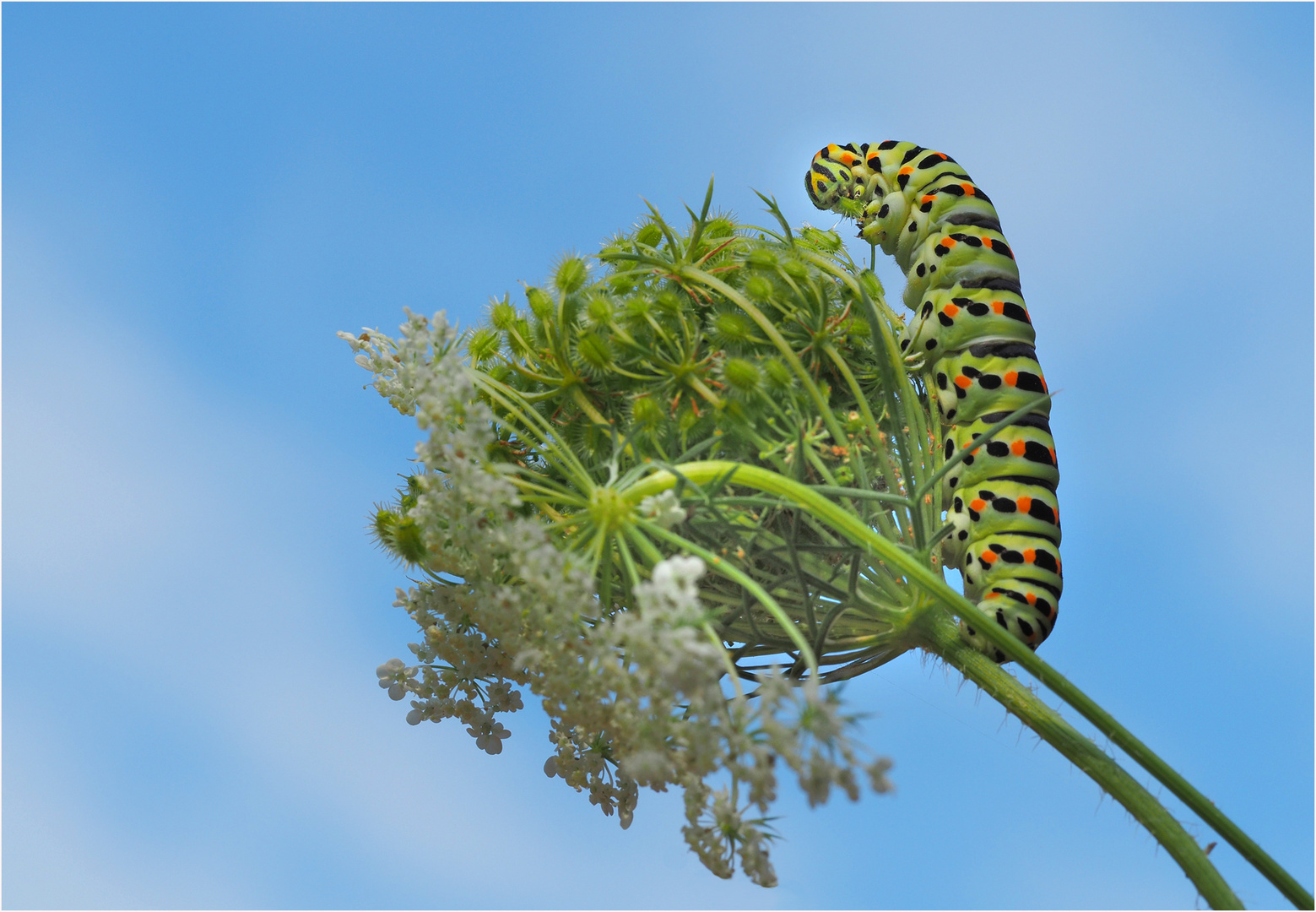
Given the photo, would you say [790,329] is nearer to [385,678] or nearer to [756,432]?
[756,432]

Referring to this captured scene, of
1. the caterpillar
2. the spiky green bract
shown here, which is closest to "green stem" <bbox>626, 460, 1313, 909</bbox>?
the spiky green bract

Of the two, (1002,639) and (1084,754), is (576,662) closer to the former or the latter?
(1002,639)

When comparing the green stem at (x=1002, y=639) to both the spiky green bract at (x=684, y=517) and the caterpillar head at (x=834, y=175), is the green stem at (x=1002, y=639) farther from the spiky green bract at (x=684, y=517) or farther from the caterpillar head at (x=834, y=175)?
the caterpillar head at (x=834, y=175)

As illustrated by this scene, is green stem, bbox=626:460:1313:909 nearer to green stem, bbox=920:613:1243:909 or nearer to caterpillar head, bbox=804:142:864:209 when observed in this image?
green stem, bbox=920:613:1243:909

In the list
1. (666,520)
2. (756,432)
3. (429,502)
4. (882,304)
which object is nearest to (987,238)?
(882,304)

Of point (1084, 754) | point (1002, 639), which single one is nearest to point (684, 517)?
point (1002, 639)

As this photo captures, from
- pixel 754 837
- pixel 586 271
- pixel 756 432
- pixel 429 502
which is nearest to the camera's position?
pixel 754 837

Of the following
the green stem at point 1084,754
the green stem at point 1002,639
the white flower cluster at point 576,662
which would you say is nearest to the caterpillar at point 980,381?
the green stem at point 1084,754
